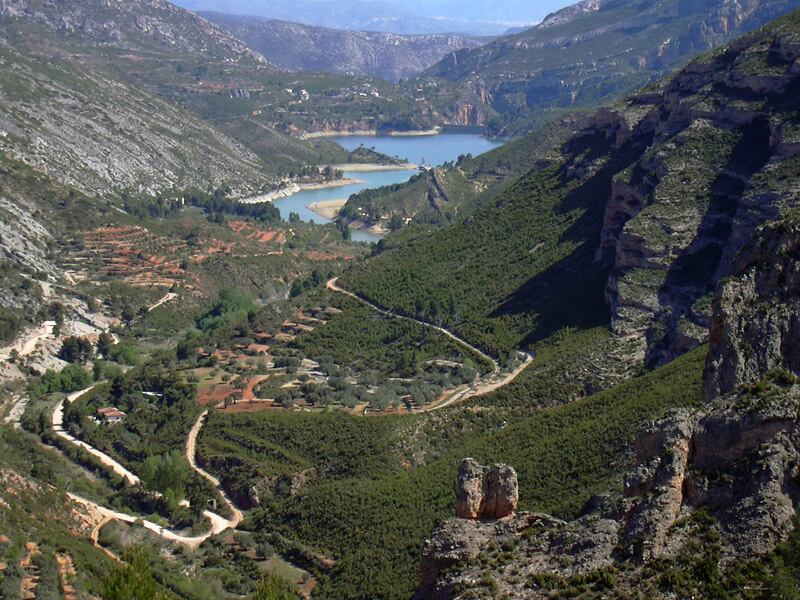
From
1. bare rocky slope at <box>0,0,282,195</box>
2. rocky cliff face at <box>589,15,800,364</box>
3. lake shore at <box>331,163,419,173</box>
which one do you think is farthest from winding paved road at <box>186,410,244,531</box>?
lake shore at <box>331,163,419,173</box>

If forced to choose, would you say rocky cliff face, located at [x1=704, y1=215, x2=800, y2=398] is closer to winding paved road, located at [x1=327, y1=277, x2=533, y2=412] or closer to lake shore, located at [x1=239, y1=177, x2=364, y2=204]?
winding paved road, located at [x1=327, y1=277, x2=533, y2=412]

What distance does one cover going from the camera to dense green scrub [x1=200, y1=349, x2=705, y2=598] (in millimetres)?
36312

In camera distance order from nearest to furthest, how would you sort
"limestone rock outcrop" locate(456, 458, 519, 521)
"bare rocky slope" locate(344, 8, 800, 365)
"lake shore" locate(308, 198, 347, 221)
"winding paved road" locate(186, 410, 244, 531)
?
"limestone rock outcrop" locate(456, 458, 519, 521), "winding paved road" locate(186, 410, 244, 531), "bare rocky slope" locate(344, 8, 800, 365), "lake shore" locate(308, 198, 347, 221)

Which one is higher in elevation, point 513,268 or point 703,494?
point 703,494

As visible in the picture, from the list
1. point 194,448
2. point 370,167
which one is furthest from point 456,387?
point 370,167

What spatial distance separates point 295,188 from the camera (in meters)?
163

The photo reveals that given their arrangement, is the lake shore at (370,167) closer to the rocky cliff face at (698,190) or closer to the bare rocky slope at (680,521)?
the rocky cliff face at (698,190)

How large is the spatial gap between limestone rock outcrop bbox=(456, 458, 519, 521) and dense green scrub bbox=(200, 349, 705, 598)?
293 inches

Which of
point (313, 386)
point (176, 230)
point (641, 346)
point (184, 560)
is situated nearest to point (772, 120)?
point (641, 346)

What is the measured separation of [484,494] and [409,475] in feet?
58.3

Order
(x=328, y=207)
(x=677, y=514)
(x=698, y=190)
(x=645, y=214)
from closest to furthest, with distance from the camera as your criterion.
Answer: (x=677, y=514) < (x=645, y=214) < (x=698, y=190) < (x=328, y=207)

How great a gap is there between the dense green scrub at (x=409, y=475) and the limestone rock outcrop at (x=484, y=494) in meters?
7.44

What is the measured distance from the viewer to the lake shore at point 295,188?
14950 centimetres

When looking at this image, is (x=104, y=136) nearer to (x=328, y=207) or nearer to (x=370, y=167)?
(x=328, y=207)
